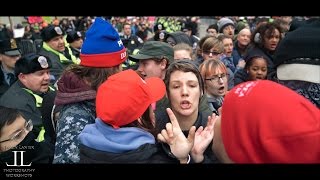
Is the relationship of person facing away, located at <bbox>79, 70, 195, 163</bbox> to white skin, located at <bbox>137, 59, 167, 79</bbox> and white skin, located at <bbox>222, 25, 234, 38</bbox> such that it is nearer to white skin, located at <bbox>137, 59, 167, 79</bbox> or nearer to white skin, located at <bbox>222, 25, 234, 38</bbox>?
white skin, located at <bbox>137, 59, 167, 79</bbox>

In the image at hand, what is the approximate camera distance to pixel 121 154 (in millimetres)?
1435

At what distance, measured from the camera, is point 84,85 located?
70.6 inches

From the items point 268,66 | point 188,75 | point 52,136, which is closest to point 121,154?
point 188,75

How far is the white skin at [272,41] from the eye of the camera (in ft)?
10.6

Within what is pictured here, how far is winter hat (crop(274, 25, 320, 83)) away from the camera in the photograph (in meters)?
1.51

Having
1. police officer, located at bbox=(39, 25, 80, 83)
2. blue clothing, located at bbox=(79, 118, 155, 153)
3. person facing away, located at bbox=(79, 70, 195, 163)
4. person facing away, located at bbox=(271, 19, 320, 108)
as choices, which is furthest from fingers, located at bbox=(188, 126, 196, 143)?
police officer, located at bbox=(39, 25, 80, 83)

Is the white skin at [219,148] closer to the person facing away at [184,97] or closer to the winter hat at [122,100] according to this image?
the winter hat at [122,100]

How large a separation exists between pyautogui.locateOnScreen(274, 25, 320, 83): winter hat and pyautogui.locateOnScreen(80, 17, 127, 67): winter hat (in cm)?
78

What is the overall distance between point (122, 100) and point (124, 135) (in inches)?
5.1

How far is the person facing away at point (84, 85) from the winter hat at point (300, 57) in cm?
79

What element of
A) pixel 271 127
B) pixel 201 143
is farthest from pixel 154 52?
pixel 271 127

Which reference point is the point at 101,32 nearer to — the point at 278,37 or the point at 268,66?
the point at 268,66

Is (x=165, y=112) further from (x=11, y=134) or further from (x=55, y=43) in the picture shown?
(x=55, y=43)

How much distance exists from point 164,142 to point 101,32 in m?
0.78
